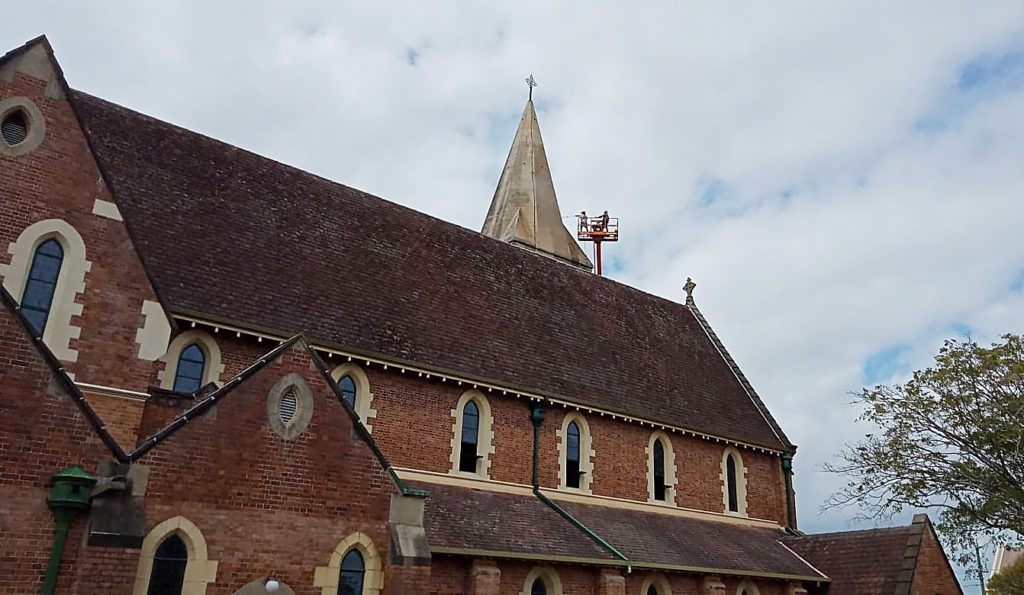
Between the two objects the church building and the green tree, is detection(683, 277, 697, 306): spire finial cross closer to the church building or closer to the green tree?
the church building

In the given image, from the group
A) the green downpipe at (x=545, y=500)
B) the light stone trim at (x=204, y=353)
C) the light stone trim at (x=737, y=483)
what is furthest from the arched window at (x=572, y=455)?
the light stone trim at (x=204, y=353)

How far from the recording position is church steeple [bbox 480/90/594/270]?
38.2 metres

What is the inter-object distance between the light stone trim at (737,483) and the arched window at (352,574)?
14185 mm

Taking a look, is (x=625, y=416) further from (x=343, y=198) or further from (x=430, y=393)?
(x=343, y=198)

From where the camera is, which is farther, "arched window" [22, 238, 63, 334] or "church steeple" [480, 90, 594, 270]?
"church steeple" [480, 90, 594, 270]

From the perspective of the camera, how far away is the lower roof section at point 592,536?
49.9 ft

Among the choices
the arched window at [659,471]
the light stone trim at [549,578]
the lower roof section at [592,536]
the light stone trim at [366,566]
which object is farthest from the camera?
the arched window at [659,471]

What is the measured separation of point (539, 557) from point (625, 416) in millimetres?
6453

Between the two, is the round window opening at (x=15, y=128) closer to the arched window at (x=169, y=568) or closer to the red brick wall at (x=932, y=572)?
the arched window at (x=169, y=568)

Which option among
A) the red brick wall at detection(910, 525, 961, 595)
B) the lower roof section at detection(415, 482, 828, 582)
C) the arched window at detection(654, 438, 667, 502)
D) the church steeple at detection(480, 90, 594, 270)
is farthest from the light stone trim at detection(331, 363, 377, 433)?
the church steeple at detection(480, 90, 594, 270)

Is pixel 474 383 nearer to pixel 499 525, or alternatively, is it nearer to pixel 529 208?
pixel 499 525

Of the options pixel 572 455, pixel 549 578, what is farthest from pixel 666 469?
pixel 549 578

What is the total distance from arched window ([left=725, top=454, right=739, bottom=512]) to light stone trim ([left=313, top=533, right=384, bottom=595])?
47.7 ft

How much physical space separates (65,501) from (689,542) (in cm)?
1475
